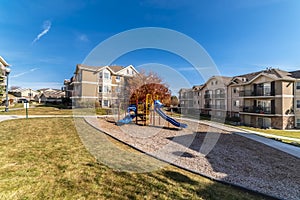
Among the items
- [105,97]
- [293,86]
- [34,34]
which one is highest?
[34,34]

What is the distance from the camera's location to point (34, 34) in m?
14.5

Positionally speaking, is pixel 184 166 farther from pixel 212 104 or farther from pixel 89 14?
pixel 212 104

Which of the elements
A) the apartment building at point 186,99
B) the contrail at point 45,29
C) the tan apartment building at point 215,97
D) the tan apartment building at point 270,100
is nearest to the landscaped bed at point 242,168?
the contrail at point 45,29

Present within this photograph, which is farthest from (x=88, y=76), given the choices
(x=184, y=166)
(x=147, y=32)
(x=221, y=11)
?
(x=184, y=166)

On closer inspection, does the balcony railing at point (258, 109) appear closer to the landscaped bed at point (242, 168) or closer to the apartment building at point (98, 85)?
the landscaped bed at point (242, 168)

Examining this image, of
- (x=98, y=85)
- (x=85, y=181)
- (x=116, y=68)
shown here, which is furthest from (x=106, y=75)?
(x=85, y=181)

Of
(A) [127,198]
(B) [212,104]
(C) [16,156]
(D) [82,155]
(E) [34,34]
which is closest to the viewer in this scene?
(A) [127,198]

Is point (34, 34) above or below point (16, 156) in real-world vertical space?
above

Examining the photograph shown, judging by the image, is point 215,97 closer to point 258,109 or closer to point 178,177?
point 258,109

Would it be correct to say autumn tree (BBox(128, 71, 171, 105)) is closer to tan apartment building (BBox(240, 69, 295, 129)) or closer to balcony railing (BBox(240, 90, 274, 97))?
balcony railing (BBox(240, 90, 274, 97))

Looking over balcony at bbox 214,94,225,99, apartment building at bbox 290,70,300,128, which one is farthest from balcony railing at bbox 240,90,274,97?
balcony at bbox 214,94,225,99

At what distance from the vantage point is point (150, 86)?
23.2 m

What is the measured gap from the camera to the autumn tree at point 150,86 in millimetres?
22625

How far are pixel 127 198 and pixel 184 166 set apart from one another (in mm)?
2421
